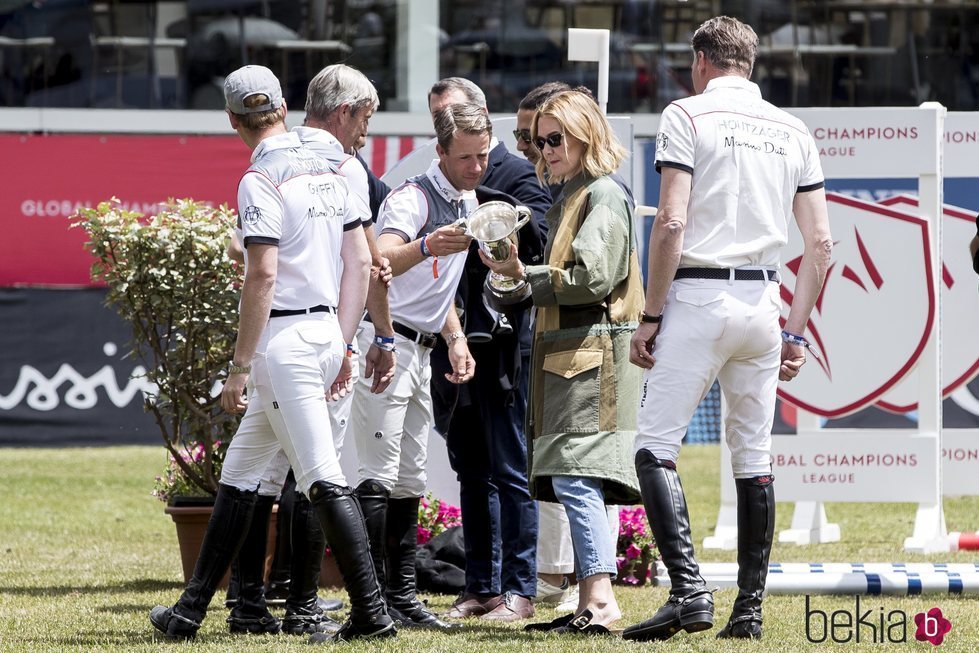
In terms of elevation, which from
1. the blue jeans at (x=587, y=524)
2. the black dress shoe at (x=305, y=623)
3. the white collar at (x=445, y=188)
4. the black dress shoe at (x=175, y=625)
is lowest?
the black dress shoe at (x=305, y=623)

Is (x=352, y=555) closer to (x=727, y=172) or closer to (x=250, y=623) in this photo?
(x=250, y=623)

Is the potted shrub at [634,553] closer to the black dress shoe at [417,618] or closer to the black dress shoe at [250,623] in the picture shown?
the black dress shoe at [417,618]

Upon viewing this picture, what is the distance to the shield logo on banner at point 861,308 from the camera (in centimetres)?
750

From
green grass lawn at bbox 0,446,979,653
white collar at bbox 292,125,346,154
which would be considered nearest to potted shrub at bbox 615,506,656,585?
green grass lawn at bbox 0,446,979,653

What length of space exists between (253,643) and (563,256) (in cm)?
151

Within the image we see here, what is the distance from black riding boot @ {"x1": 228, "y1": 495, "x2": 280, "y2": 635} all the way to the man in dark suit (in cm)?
76

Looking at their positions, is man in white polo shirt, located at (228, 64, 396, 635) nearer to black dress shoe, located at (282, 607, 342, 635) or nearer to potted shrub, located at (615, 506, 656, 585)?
black dress shoe, located at (282, 607, 342, 635)

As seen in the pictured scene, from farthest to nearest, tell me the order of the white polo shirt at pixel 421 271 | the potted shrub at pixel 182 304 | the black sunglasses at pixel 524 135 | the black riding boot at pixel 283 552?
1. the potted shrub at pixel 182 304
2. the black riding boot at pixel 283 552
3. the black sunglasses at pixel 524 135
4. the white polo shirt at pixel 421 271

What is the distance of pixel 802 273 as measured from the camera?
461cm

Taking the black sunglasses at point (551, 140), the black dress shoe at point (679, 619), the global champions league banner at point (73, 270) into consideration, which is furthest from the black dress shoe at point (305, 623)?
the global champions league banner at point (73, 270)

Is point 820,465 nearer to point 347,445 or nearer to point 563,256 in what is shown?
point 347,445

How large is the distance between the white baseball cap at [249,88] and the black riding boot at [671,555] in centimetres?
154

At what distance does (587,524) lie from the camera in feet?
15.0

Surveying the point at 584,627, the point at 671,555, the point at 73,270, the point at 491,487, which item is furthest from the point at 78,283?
the point at 671,555
